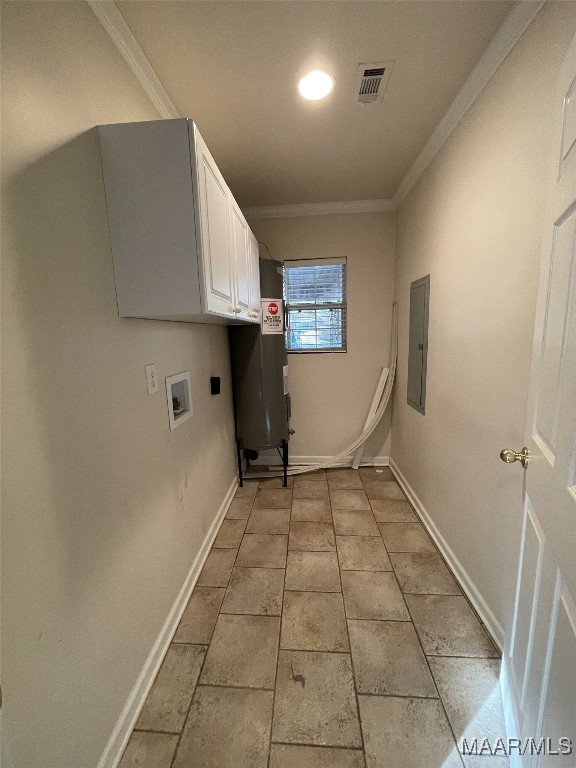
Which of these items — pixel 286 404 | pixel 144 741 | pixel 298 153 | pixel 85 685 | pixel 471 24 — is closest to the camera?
pixel 85 685

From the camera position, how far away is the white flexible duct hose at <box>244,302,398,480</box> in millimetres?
2826

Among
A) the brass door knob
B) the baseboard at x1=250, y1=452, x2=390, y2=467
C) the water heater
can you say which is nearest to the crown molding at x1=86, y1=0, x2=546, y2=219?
the water heater

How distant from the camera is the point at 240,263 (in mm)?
1706

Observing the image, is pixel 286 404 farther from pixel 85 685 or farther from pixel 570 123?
pixel 570 123

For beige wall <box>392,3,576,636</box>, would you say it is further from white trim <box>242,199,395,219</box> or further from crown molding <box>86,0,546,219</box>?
white trim <box>242,199,395,219</box>

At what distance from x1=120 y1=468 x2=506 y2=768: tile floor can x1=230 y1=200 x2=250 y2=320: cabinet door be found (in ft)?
5.07

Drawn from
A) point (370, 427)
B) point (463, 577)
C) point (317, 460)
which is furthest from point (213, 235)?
point (317, 460)

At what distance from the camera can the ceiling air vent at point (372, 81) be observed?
132 centimetres

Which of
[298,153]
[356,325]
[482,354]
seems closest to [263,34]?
[298,153]

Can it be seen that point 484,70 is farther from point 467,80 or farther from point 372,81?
point 372,81

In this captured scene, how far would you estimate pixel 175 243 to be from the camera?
1072 mm

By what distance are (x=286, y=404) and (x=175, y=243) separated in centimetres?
186

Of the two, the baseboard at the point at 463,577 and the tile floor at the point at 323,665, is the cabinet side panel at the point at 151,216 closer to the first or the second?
the tile floor at the point at 323,665

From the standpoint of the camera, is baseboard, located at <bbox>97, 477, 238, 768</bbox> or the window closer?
baseboard, located at <bbox>97, 477, 238, 768</bbox>
